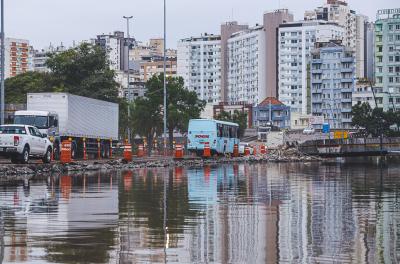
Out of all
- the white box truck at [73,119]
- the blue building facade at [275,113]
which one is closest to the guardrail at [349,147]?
the white box truck at [73,119]

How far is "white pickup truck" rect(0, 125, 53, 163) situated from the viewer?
4100 centimetres

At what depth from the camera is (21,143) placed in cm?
4131

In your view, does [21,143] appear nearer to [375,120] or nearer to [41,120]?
[41,120]

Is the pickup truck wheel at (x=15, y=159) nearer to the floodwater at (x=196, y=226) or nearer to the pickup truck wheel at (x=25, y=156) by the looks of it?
the pickup truck wheel at (x=25, y=156)

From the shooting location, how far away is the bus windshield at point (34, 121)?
51134 mm

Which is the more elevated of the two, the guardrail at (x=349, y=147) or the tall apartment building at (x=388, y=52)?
the tall apartment building at (x=388, y=52)

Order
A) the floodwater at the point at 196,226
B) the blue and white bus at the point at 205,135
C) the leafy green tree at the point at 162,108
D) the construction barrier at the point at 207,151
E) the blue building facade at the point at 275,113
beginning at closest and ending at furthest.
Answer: the floodwater at the point at 196,226, the construction barrier at the point at 207,151, the blue and white bus at the point at 205,135, the leafy green tree at the point at 162,108, the blue building facade at the point at 275,113

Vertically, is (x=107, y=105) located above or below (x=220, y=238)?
above

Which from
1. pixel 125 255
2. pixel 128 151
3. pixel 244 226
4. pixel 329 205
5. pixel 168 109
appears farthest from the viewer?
pixel 168 109

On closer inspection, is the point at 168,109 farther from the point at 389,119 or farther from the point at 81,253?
the point at 81,253

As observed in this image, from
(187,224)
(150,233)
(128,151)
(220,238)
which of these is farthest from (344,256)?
(128,151)

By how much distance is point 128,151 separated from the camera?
5381 centimetres

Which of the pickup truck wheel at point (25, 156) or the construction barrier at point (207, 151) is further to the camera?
the construction barrier at point (207, 151)

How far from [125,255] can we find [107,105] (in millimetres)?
54400
